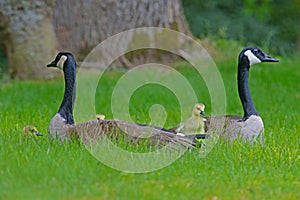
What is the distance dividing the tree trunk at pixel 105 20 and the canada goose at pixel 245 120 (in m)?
6.11

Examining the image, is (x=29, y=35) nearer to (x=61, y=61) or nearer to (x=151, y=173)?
(x=61, y=61)

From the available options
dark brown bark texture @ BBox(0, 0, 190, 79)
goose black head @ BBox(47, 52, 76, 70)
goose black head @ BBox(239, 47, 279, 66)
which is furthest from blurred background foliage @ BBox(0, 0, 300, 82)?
goose black head @ BBox(47, 52, 76, 70)

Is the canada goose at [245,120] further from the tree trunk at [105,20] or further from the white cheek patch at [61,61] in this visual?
the tree trunk at [105,20]

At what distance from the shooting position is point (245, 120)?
752 centimetres

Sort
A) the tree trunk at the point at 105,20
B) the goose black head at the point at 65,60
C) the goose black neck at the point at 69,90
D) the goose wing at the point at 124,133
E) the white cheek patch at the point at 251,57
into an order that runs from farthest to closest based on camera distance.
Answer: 1. the tree trunk at the point at 105,20
2. the white cheek patch at the point at 251,57
3. the goose black head at the point at 65,60
4. the goose black neck at the point at 69,90
5. the goose wing at the point at 124,133

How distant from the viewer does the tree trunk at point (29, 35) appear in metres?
12.8

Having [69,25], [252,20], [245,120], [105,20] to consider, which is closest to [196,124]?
[245,120]

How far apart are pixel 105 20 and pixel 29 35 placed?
1.59 m

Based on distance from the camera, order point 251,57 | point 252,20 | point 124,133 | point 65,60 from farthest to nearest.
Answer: point 252,20, point 251,57, point 65,60, point 124,133

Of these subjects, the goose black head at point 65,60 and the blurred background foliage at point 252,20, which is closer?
the goose black head at point 65,60

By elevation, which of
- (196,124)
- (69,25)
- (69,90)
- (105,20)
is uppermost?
(105,20)

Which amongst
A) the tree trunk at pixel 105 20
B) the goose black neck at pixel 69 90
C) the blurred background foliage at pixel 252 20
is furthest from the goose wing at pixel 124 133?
the blurred background foliage at pixel 252 20

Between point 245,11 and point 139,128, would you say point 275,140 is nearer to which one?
point 139,128

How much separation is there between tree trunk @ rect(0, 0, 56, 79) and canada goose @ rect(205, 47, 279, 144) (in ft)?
19.0
